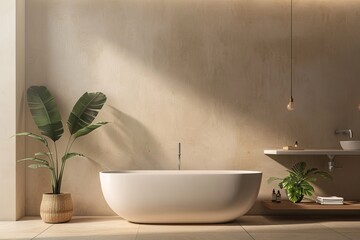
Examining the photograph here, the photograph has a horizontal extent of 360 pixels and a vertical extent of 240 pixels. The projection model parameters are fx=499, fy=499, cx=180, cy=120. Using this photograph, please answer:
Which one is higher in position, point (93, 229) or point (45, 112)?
point (45, 112)

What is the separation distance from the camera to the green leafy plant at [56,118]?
4480mm

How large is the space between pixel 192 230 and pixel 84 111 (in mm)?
1483

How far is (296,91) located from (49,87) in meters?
2.39

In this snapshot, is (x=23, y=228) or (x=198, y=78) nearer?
(x=23, y=228)

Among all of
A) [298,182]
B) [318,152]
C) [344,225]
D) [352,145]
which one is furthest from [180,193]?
[352,145]

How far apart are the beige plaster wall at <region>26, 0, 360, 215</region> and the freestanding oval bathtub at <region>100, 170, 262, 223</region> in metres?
0.68

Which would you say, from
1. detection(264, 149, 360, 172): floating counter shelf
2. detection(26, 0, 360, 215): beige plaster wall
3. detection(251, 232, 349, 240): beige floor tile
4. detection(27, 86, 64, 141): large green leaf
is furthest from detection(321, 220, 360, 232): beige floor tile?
detection(27, 86, 64, 141): large green leaf

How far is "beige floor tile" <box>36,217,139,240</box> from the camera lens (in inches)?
147

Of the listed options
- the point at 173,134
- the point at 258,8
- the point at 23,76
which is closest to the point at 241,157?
the point at 173,134

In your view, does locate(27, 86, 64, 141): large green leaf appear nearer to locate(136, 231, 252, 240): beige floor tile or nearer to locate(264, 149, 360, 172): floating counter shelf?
locate(136, 231, 252, 240): beige floor tile

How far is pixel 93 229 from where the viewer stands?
4066 millimetres

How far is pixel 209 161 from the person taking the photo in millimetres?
4812

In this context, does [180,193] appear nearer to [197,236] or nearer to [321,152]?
[197,236]

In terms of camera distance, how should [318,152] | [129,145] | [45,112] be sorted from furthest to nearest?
[129,145], [45,112], [318,152]
